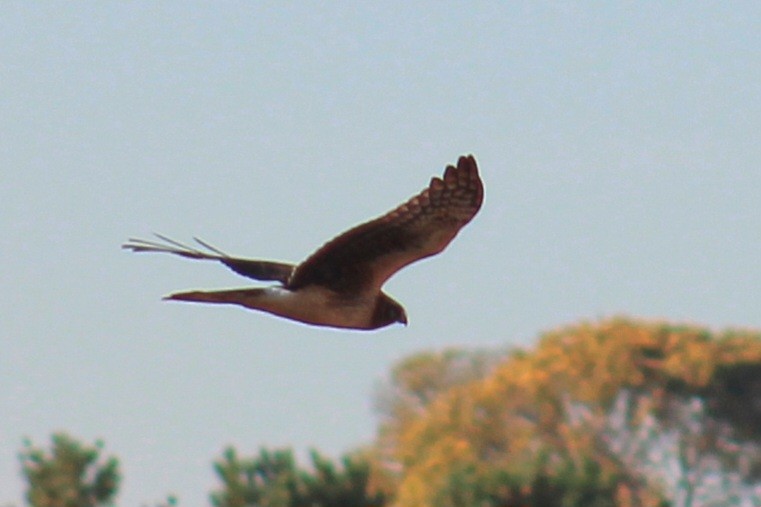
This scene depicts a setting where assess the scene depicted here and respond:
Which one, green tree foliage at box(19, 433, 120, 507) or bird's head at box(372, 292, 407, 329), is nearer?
bird's head at box(372, 292, 407, 329)

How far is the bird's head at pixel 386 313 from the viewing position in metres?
9.90

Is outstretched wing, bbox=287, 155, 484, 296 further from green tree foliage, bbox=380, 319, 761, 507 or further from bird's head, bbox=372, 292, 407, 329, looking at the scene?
green tree foliage, bbox=380, 319, 761, 507

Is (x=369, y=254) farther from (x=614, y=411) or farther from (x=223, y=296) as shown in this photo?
(x=614, y=411)

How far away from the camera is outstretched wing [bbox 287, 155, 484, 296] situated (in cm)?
936

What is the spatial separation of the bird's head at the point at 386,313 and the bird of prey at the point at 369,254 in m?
0.30

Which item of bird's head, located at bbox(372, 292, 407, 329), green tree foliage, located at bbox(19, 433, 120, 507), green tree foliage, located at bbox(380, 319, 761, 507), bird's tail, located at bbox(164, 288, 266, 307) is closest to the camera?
bird's tail, located at bbox(164, 288, 266, 307)

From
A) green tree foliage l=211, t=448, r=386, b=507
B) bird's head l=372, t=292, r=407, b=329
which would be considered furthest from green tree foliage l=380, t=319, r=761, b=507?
bird's head l=372, t=292, r=407, b=329

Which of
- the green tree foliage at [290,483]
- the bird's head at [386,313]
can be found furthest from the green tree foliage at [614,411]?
the bird's head at [386,313]

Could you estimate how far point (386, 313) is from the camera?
10.0 m

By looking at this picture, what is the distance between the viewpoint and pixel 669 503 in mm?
60531

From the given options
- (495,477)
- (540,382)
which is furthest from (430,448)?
(495,477)

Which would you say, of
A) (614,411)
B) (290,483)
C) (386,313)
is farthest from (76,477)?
(386,313)

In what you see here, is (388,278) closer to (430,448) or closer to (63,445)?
(63,445)

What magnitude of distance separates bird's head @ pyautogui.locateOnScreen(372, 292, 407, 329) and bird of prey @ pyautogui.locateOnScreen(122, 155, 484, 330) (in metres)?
0.30
